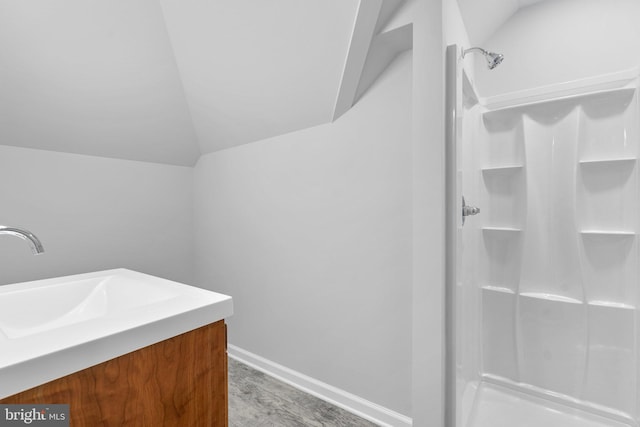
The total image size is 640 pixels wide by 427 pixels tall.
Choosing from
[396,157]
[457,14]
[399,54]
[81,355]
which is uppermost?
[457,14]

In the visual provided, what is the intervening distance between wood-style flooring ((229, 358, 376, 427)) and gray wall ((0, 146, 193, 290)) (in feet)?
3.56

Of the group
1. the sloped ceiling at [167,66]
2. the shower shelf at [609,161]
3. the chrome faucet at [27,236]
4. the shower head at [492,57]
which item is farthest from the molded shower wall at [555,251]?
the chrome faucet at [27,236]

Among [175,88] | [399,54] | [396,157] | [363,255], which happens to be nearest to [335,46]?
[399,54]

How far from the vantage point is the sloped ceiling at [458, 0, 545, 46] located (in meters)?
1.61

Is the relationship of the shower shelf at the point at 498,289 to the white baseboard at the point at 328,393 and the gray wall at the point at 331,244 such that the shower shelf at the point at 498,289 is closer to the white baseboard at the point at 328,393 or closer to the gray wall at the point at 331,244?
the gray wall at the point at 331,244

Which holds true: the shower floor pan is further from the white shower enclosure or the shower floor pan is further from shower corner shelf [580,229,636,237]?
shower corner shelf [580,229,636,237]

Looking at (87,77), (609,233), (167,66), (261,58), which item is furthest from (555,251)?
(87,77)

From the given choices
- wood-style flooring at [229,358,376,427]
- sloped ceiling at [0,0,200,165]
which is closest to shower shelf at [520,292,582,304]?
wood-style flooring at [229,358,376,427]

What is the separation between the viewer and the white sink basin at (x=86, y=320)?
2.08 feet

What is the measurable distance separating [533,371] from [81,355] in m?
2.28

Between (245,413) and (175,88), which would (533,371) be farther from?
(175,88)

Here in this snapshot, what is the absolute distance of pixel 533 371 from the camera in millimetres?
1893

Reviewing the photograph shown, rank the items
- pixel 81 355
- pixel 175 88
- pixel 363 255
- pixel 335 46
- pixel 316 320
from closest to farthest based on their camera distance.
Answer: pixel 81 355 → pixel 335 46 → pixel 363 255 → pixel 316 320 → pixel 175 88

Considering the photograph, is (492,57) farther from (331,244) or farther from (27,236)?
(27,236)
